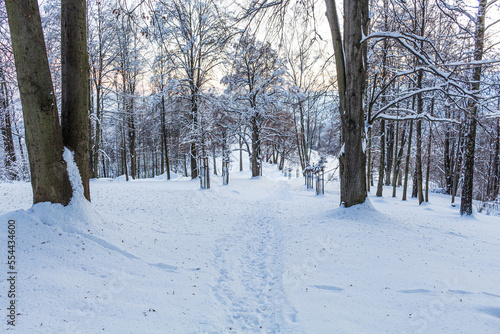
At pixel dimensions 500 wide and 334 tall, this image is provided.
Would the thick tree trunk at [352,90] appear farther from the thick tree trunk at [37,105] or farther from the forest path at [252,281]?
the thick tree trunk at [37,105]

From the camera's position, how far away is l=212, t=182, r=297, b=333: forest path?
2602mm

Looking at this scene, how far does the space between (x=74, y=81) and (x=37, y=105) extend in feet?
2.94

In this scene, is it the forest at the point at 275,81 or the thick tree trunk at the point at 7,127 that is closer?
the forest at the point at 275,81

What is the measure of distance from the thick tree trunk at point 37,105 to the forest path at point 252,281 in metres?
2.80

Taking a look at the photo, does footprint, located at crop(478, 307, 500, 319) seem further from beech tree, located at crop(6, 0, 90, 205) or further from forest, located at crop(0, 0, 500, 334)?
beech tree, located at crop(6, 0, 90, 205)

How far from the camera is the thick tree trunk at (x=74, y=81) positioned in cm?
404

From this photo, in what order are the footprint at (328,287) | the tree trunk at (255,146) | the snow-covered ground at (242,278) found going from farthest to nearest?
the tree trunk at (255,146) < the footprint at (328,287) < the snow-covered ground at (242,278)

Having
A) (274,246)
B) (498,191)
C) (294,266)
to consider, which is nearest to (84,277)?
(294,266)

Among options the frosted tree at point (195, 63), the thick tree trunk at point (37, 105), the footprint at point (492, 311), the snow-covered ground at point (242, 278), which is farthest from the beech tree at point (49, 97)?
the frosted tree at point (195, 63)

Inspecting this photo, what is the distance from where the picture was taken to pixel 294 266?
12.7 feet

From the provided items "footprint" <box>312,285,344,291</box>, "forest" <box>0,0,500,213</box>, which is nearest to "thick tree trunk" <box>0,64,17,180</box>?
"forest" <box>0,0,500,213</box>

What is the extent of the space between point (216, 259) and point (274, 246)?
1286 mm

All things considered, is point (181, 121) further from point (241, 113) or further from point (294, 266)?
point (294, 266)

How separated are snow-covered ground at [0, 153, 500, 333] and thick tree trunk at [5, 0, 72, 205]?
1.22ft
